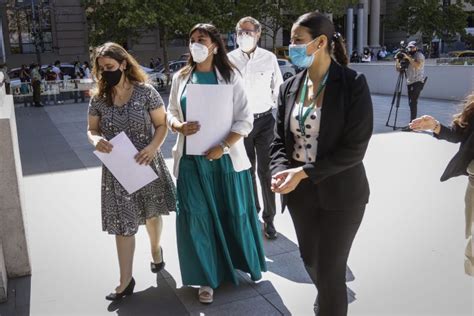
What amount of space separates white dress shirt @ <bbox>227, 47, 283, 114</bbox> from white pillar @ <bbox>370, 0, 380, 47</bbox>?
54077 millimetres

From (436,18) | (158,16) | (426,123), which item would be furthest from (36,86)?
(436,18)

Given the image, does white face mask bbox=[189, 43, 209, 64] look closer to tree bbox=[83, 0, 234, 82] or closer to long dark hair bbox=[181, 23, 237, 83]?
long dark hair bbox=[181, 23, 237, 83]

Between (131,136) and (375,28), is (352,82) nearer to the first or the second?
(131,136)

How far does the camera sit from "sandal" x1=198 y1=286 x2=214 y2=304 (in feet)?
13.4

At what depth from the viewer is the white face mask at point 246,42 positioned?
532 centimetres

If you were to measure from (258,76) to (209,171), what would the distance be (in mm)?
1717

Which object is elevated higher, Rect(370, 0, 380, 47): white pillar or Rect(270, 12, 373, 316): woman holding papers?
Rect(370, 0, 380, 47): white pillar

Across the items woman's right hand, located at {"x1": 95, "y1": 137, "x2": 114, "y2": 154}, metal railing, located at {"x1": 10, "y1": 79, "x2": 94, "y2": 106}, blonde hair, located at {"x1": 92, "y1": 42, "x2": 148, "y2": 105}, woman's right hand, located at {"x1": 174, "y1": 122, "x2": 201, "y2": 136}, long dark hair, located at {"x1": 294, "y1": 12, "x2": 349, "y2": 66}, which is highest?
long dark hair, located at {"x1": 294, "y1": 12, "x2": 349, "y2": 66}

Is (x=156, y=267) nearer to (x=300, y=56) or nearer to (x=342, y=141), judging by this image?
(x=342, y=141)

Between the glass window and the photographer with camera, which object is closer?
the photographer with camera

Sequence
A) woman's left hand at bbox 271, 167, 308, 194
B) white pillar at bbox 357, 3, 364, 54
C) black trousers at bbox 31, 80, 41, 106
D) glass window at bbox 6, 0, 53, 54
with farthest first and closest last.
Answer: white pillar at bbox 357, 3, 364, 54 < glass window at bbox 6, 0, 53, 54 < black trousers at bbox 31, 80, 41, 106 < woman's left hand at bbox 271, 167, 308, 194

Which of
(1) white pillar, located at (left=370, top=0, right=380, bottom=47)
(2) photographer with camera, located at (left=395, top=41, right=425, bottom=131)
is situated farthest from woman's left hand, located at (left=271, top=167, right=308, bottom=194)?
(1) white pillar, located at (left=370, top=0, right=380, bottom=47)

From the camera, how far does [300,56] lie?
9.89ft

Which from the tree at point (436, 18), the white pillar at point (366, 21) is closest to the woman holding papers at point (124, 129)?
the tree at point (436, 18)
